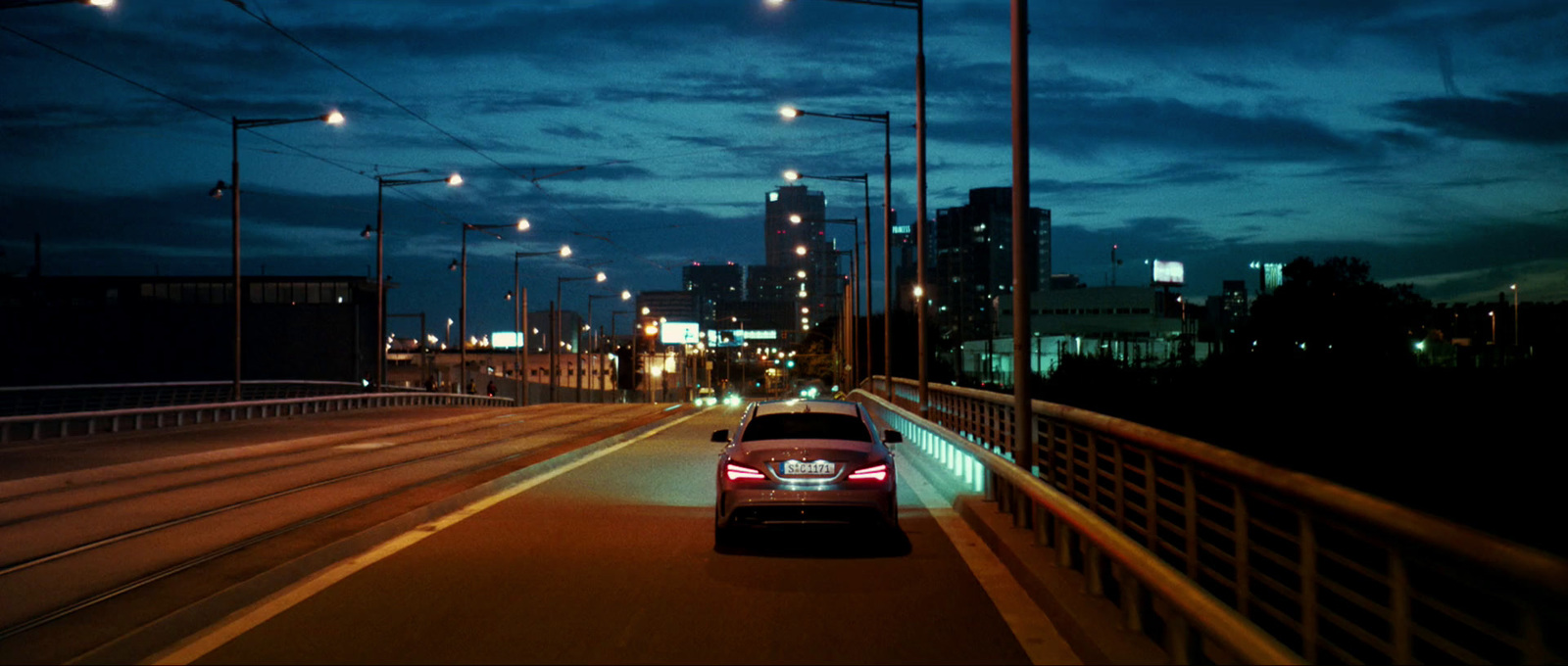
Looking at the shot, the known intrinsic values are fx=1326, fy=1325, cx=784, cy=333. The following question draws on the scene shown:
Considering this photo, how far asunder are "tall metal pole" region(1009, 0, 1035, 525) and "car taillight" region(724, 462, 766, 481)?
269cm

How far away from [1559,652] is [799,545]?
9008 millimetres

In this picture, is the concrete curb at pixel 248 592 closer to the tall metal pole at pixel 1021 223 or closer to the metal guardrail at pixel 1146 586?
the metal guardrail at pixel 1146 586

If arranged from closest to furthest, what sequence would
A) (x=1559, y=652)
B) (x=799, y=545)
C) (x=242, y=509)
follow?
(x=1559, y=652) → (x=799, y=545) → (x=242, y=509)

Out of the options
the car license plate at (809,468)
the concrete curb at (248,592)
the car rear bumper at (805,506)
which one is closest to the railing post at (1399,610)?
the concrete curb at (248,592)

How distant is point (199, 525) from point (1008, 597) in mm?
9180

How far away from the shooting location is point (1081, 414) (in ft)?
34.6

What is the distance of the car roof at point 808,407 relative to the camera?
13.3 m

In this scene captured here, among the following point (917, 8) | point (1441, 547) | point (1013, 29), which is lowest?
point (1441, 547)

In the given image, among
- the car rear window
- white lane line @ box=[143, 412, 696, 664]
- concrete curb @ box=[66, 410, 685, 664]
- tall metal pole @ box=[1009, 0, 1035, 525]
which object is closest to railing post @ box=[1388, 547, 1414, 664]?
white lane line @ box=[143, 412, 696, 664]

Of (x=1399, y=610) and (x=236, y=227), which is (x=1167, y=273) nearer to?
(x=236, y=227)

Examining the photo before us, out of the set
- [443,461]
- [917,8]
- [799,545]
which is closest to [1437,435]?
[917,8]

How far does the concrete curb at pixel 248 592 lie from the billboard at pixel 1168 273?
16369 cm

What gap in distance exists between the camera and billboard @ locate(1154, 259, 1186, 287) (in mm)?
171500

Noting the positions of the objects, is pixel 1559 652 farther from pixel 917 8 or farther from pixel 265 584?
pixel 917 8
